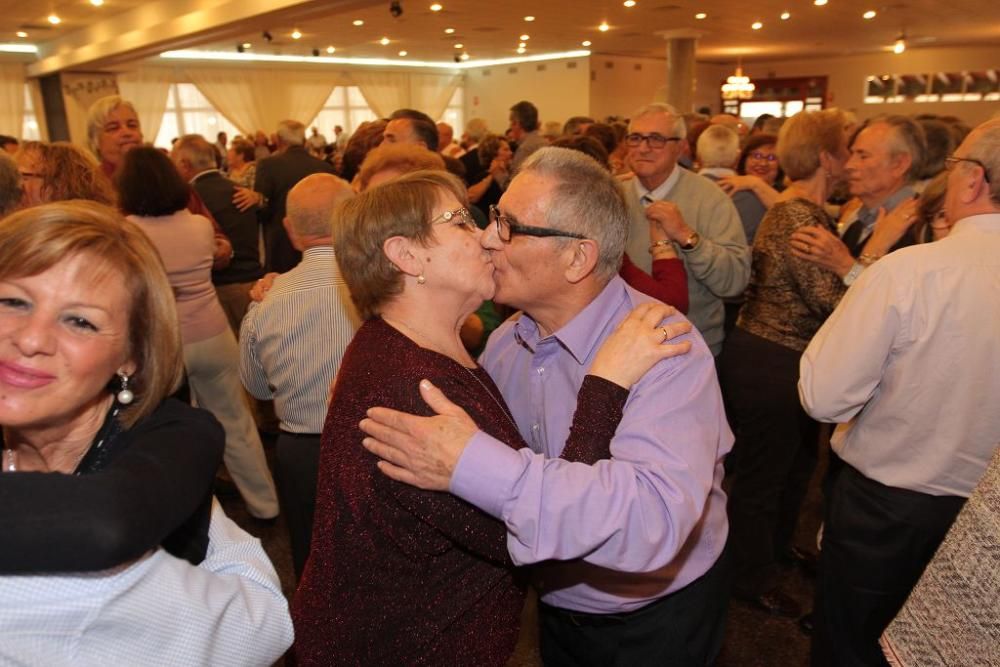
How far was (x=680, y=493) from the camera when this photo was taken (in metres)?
1.16

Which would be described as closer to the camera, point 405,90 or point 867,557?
point 867,557

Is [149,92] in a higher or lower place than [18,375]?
higher

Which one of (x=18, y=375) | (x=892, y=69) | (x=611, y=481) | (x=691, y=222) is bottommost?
(x=611, y=481)

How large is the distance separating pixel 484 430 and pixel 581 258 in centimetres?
46

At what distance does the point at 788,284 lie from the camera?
2.63 m

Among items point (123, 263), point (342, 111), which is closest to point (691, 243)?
point (123, 263)

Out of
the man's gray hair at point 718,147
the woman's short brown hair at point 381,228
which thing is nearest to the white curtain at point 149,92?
the man's gray hair at point 718,147

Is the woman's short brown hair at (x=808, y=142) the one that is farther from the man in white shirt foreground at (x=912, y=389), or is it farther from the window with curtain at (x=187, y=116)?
the window with curtain at (x=187, y=116)

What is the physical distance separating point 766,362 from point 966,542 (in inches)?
69.7

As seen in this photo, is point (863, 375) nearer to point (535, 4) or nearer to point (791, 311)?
point (791, 311)

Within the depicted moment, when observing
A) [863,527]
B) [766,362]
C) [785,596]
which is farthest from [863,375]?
[785,596]

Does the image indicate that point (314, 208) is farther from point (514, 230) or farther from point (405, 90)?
point (405, 90)

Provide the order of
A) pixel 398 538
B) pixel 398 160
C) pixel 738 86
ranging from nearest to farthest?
pixel 398 538 → pixel 398 160 → pixel 738 86

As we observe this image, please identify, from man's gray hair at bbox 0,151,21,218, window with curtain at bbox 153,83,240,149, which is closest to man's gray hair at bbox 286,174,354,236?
man's gray hair at bbox 0,151,21,218
